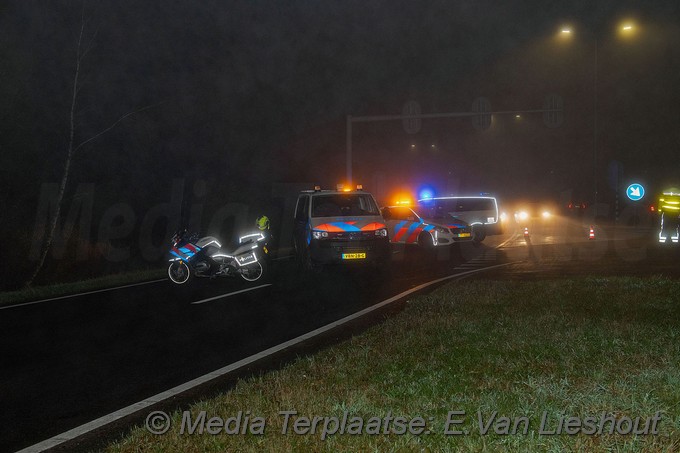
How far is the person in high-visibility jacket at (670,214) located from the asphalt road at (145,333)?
4.63 meters

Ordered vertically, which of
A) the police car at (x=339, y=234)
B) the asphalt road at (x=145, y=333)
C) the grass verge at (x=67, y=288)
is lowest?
the grass verge at (x=67, y=288)

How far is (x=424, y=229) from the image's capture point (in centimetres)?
2433

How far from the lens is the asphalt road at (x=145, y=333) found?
19.7 feet

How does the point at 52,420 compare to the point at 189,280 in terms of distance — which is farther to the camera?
the point at 189,280

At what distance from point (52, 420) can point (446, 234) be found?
Answer: 788 inches

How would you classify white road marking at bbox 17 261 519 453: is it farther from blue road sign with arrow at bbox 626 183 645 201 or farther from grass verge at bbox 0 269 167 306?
blue road sign with arrow at bbox 626 183 645 201

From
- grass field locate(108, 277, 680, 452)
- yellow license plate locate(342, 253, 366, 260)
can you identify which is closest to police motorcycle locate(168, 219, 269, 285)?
yellow license plate locate(342, 253, 366, 260)

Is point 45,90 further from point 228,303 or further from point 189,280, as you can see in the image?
point 228,303

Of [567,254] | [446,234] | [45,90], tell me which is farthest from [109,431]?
[446,234]

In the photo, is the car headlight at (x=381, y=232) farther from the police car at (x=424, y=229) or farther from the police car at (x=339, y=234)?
the police car at (x=424, y=229)

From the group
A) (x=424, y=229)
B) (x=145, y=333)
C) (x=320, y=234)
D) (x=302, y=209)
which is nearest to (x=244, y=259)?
(x=320, y=234)

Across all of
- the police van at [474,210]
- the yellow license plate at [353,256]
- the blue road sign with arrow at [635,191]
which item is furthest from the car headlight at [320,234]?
the blue road sign with arrow at [635,191]

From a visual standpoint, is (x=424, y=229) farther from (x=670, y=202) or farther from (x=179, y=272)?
(x=179, y=272)

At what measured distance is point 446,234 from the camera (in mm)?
24500
